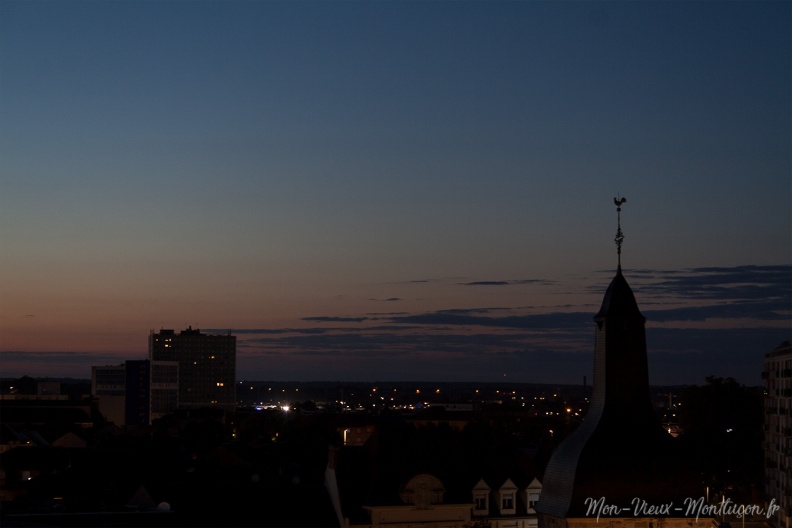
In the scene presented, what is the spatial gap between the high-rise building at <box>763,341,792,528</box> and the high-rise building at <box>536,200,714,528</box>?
168 feet

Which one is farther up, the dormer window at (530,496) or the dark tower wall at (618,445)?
the dark tower wall at (618,445)

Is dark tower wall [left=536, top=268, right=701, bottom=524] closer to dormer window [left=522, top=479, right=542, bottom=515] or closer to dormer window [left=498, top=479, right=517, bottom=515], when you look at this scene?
dormer window [left=498, top=479, right=517, bottom=515]

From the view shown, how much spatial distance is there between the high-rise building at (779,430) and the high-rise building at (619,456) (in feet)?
168

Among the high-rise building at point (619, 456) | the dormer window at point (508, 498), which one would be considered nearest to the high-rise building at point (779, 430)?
the dormer window at point (508, 498)

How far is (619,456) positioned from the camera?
40875 mm

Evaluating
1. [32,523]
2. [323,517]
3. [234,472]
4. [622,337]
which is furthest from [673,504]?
[234,472]

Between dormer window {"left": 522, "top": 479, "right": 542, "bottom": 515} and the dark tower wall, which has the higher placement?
the dark tower wall

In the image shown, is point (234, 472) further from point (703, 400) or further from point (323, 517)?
point (703, 400)

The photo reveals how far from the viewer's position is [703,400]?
385 feet

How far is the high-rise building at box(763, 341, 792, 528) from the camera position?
9126 cm

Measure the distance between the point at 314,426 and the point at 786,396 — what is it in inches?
3361

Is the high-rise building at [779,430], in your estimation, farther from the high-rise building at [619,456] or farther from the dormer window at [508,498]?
the high-rise building at [619,456]

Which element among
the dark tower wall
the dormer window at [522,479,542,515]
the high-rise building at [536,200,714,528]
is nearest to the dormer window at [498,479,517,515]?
the dormer window at [522,479,542,515]

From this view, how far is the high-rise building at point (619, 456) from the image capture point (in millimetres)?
40312
